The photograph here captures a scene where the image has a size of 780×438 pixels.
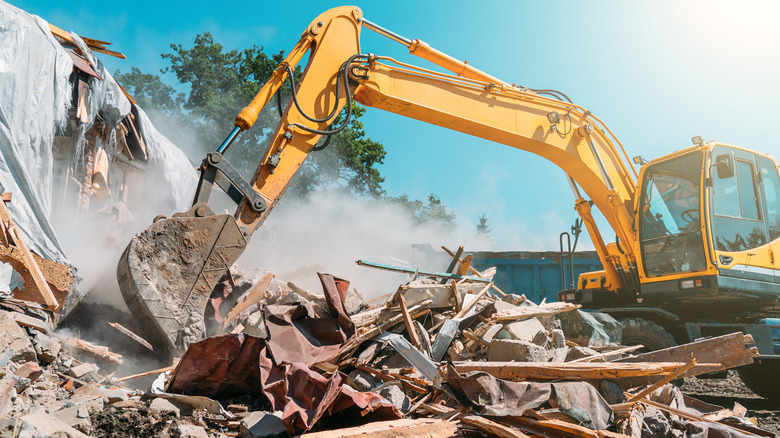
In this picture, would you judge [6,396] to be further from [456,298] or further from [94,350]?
[456,298]

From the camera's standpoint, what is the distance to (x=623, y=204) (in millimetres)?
6875

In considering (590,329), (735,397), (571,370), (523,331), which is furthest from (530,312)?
(735,397)

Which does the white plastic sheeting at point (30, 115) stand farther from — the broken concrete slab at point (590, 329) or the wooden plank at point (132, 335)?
the broken concrete slab at point (590, 329)

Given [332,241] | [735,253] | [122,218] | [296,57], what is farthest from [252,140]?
[735,253]

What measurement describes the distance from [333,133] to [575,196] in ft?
13.3

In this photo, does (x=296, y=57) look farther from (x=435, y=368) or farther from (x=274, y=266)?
(x=274, y=266)

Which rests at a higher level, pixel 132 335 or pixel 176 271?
pixel 176 271

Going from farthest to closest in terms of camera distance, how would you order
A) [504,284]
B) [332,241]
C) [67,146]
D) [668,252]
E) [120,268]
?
[332,241]
[504,284]
[67,146]
[668,252]
[120,268]

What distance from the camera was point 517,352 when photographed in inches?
165

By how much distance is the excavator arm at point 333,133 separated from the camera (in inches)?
170

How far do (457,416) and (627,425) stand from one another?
3.90 feet

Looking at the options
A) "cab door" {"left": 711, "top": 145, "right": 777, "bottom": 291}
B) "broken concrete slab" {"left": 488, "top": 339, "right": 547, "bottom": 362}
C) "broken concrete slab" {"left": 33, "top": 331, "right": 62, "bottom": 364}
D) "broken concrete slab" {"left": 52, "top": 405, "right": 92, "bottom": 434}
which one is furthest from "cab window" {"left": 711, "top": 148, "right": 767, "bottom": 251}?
Result: "broken concrete slab" {"left": 33, "top": 331, "right": 62, "bottom": 364}

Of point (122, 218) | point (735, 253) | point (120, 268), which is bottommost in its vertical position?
point (120, 268)

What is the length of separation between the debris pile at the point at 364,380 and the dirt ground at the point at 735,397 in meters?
1.58
